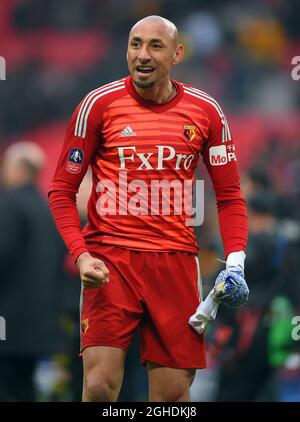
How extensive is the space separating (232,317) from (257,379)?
63cm

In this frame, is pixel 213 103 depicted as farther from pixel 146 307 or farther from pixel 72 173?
pixel 146 307

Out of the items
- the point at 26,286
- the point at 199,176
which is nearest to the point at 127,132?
the point at 26,286

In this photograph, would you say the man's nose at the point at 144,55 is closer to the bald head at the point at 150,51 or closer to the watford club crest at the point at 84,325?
the bald head at the point at 150,51

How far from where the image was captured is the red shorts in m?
6.38

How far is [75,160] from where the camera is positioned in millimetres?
6461

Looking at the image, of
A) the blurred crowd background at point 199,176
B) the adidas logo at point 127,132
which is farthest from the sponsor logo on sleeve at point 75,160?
the blurred crowd background at point 199,176

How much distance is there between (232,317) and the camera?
31.6 feet

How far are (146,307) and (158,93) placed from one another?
116cm

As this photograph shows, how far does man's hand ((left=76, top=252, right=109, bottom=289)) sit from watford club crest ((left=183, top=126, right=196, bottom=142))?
0.87 meters

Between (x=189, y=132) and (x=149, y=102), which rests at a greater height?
(x=149, y=102)

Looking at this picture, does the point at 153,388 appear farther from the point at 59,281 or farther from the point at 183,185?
the point at 59,281

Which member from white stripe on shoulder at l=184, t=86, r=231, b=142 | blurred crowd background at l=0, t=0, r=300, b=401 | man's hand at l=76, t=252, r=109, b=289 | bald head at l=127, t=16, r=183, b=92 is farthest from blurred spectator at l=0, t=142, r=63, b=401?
man's hand at l=76, t=252, r=109, b=289

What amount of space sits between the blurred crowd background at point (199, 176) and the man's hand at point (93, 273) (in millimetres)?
2994

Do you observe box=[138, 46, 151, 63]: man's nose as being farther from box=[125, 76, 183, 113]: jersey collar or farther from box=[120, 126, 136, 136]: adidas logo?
box=[120, 126, 136, 136]: adidas logo
